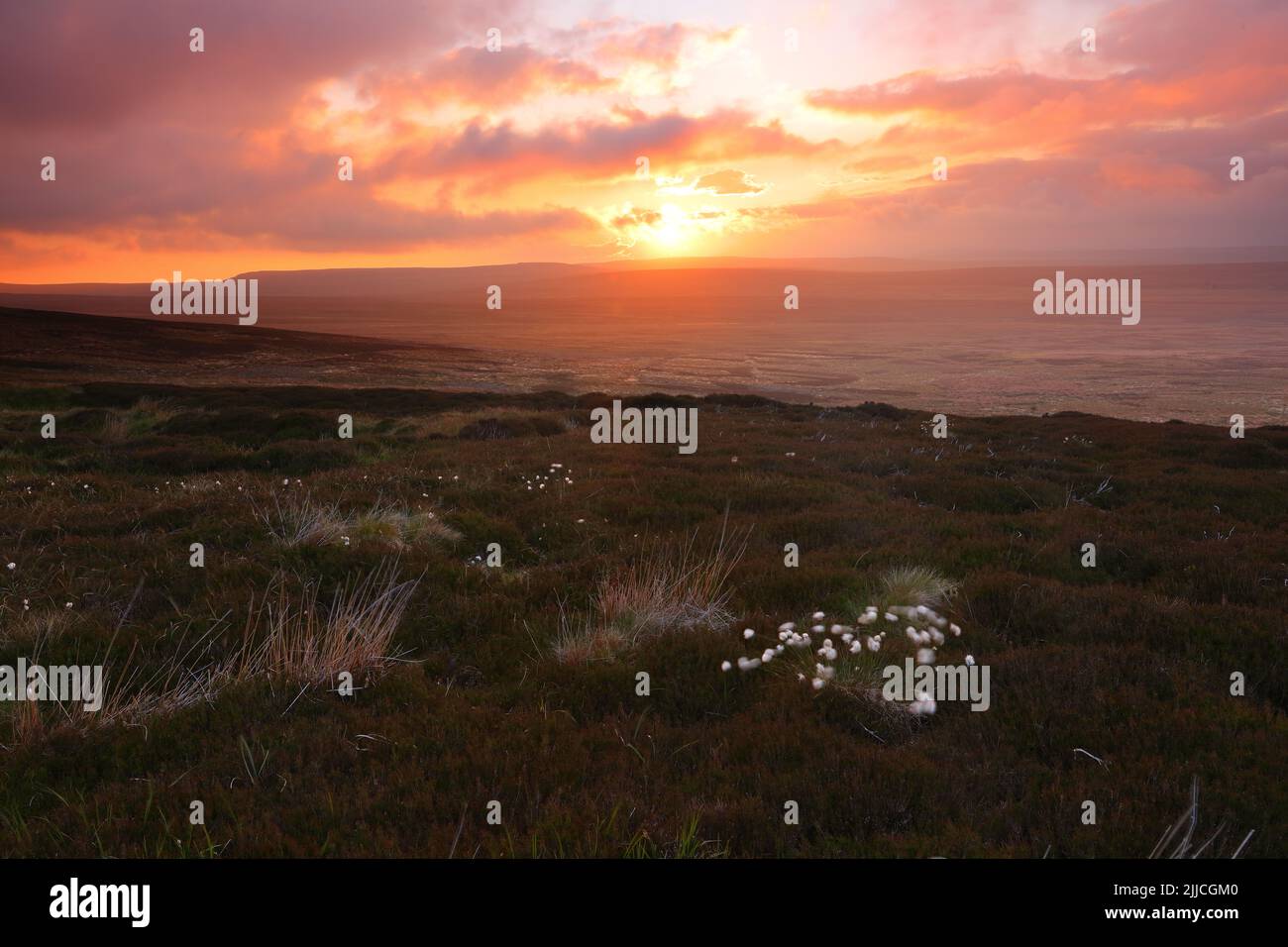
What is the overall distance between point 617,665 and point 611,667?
0.05m

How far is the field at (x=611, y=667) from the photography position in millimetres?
4855

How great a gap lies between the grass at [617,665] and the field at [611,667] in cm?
3

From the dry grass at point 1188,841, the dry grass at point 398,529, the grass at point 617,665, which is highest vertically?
the dry grass at point 398,529

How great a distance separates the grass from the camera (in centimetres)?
486

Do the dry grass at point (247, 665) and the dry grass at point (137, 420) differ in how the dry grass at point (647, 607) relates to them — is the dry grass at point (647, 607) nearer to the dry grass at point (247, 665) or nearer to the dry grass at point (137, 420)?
the dry grass at point (247, 665)

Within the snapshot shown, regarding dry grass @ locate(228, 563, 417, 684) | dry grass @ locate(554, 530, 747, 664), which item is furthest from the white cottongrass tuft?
dry grass @ locate(228, 563, 417, 684)

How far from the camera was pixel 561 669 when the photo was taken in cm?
701

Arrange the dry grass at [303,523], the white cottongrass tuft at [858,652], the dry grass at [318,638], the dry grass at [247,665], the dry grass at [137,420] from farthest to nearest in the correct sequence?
1. the dry grass at [137,420]
2. the dry grass at [303,523]
3. the dry grass at [318,638]
4. the white cottongrass tuft at [858,652]
5. the dry grass at [247,665]

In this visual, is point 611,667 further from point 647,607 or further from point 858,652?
point 858,652

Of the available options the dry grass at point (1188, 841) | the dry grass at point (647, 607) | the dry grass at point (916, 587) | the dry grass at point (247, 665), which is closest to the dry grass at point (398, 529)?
the dry grass at point (247, 665)

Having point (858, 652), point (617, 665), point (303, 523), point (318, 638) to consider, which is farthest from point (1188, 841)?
point (303, 523)

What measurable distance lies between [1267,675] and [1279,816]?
2.53 metres

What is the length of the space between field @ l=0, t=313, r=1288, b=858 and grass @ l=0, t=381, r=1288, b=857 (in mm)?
33
